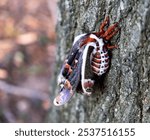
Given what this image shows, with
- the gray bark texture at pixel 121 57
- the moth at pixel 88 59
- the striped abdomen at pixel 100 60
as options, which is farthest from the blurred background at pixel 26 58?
the striped abdomen at pixel 100 60

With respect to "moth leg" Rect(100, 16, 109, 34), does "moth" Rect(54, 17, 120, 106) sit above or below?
below

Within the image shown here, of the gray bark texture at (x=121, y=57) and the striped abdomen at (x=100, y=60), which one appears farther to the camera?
the striped abdomen at (x=100, y=60)

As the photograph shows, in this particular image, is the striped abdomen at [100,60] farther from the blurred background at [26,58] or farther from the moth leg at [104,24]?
the blurred background at [26,58]

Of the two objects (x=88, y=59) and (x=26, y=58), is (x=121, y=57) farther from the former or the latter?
(x=26, y=58)

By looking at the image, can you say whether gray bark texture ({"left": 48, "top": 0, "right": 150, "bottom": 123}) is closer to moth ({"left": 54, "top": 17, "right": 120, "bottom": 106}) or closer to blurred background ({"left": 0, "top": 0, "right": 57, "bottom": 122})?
moth ({"left": 54, "top": 17, "right": 120, "bottom": 106})

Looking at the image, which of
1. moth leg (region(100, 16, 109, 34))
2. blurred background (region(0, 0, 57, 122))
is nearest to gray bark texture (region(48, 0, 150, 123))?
moth leg (region(100, 16, 109, 34))

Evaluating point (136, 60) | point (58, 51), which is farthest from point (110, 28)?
point (58, 51)

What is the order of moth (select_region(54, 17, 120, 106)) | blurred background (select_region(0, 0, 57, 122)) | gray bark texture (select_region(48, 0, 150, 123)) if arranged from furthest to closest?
blurred background (select_region(0, 0, 57, 122)) < moth (select_region(54, 17, 120, 106)) < gray bark texture (select_region(48, 0, 150, 123))

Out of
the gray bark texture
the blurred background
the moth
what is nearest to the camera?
the gray bark texture
